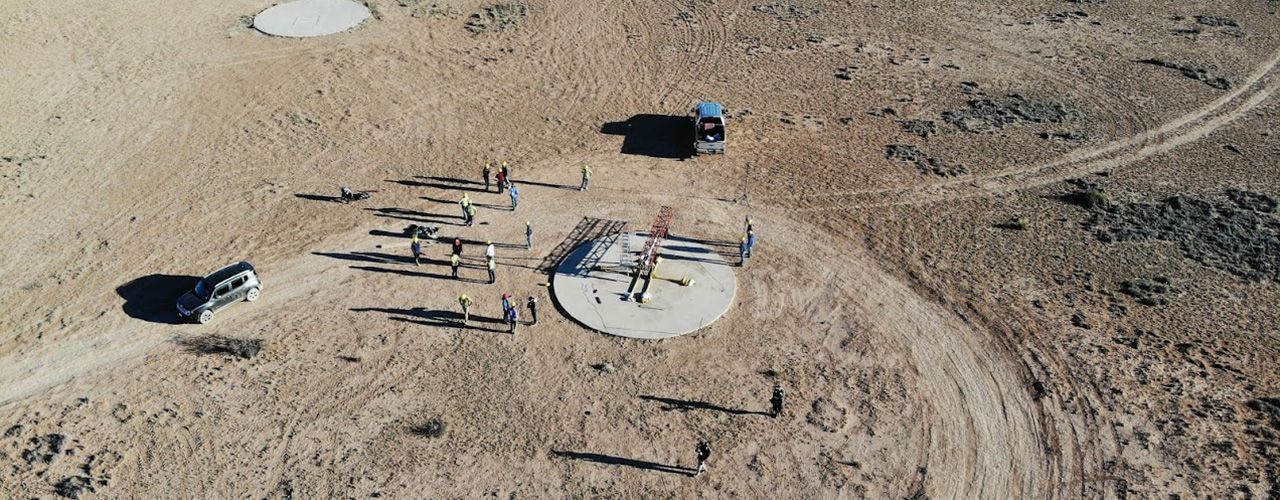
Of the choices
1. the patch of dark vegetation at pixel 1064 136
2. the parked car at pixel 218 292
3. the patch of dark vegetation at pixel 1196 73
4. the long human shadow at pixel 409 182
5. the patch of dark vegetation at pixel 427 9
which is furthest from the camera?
the patch of dark vegetation at pixel 427 9

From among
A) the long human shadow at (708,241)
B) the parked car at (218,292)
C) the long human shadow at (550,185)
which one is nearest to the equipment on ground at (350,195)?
the parked car at (218,292)

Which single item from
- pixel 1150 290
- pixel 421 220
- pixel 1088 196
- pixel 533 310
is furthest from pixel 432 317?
pixel 1088 196

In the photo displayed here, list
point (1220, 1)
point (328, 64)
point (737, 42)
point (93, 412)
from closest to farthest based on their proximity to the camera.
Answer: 1. point (93, 412)
2. point (328, 64)
3. point (737, 42)
4. point (1220, 1)

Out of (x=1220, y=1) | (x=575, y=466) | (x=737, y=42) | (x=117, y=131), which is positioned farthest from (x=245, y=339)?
(x=1220, y=1)

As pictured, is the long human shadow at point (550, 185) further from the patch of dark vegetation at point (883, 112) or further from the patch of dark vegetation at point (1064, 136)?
the patch of dark vegetation at point (1064, 136)

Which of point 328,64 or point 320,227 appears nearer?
point 320,227

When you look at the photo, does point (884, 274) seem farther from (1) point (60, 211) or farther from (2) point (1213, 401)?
(1) point (60, 211)

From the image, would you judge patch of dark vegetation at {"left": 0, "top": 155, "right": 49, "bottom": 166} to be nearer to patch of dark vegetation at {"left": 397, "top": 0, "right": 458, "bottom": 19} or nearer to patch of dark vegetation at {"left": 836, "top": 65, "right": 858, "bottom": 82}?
patch of dark vegetation at {"left": 397, "top": 0, "right": 458, "bottom": 19}
